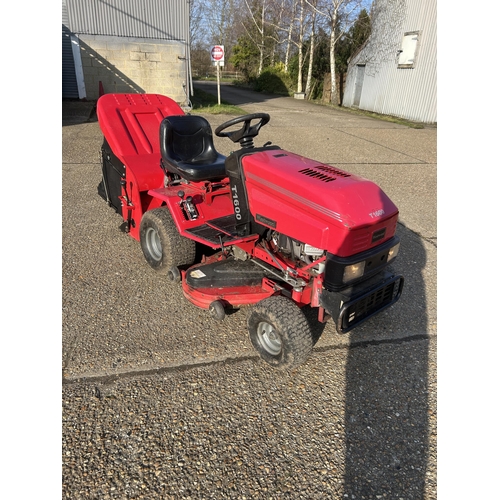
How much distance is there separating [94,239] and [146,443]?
2.62 metres

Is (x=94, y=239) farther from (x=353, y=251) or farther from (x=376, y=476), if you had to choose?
(x=376, y=476)

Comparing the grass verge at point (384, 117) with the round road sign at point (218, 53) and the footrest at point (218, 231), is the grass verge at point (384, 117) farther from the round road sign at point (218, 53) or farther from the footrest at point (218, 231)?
the footrest at point (218, 231)

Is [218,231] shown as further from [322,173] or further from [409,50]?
[409,50]

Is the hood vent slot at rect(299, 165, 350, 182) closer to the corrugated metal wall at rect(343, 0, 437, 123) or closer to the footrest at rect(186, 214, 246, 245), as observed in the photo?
the footrest at rect(186, 214, 246, 245)

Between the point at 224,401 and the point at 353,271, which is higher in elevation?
the point at 353,271

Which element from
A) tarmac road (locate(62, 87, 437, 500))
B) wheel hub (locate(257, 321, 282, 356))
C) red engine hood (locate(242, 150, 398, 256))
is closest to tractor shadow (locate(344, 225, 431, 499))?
tarmac road (locate(62, 87, 437, 500))

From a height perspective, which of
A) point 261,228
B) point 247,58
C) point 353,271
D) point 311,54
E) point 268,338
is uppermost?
point 247,58

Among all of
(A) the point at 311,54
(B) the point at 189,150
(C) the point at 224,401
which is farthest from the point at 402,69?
(C) the point at 224,401

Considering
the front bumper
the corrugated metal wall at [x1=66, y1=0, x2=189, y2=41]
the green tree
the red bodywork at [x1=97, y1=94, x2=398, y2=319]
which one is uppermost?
Result: the green tree

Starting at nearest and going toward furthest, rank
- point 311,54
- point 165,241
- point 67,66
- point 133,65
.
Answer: point 165,241, point 67,66, point 133,65, point 311,54

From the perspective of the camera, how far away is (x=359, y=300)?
7.70 ft

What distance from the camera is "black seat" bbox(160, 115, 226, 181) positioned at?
128 inches

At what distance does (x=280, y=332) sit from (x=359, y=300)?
0.50 meters

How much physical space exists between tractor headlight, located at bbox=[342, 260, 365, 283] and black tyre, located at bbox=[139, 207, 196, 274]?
145 centimetres
